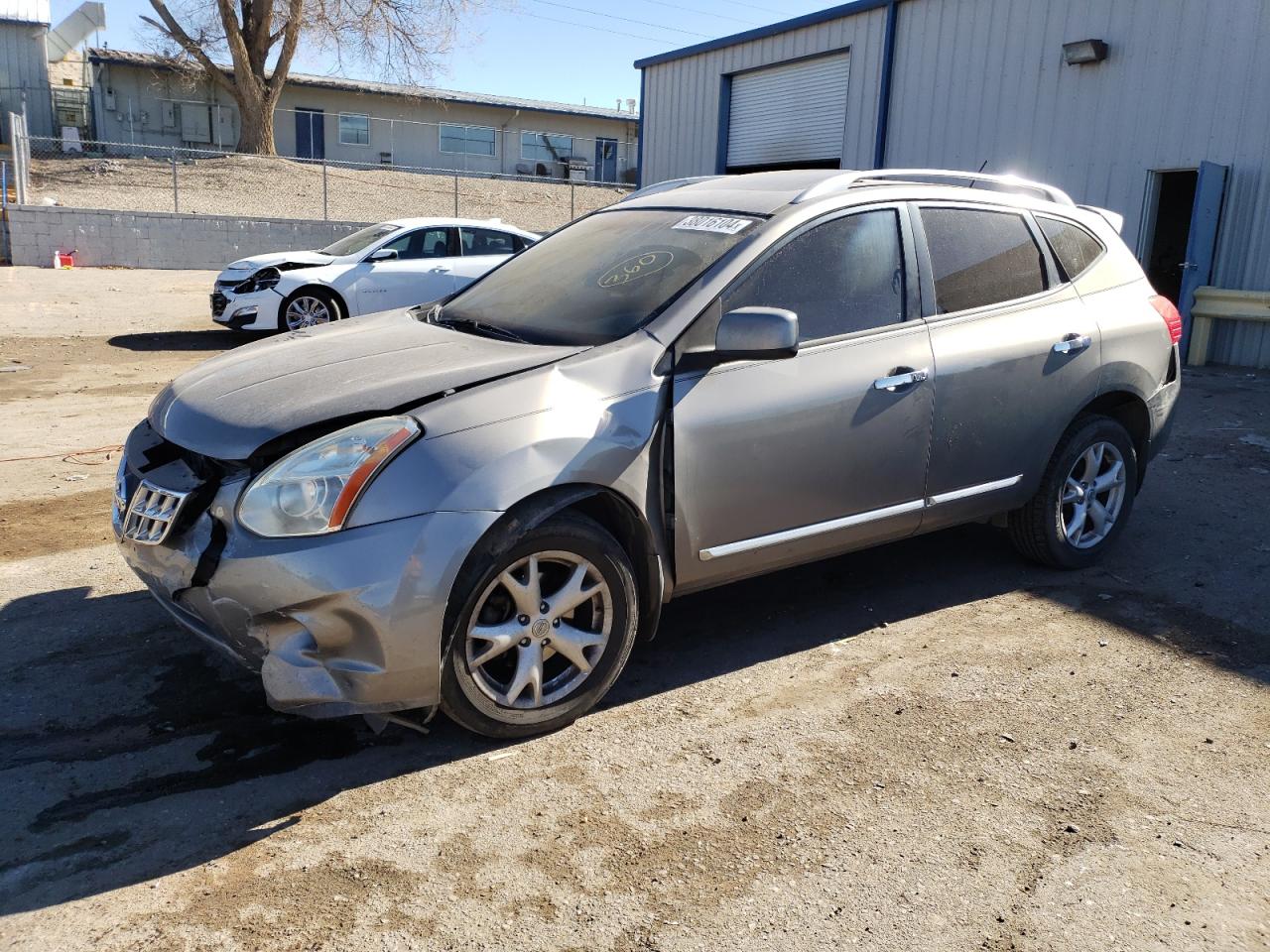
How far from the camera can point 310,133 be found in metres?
40.1

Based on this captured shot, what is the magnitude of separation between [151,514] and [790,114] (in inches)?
694

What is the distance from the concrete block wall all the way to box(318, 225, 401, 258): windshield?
871cm

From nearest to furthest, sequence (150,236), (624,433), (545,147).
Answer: (624,433), (150,236), (545,147)

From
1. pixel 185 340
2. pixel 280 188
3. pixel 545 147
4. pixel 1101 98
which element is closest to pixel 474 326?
pixel 185 340

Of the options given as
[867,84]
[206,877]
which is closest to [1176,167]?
[867,84]

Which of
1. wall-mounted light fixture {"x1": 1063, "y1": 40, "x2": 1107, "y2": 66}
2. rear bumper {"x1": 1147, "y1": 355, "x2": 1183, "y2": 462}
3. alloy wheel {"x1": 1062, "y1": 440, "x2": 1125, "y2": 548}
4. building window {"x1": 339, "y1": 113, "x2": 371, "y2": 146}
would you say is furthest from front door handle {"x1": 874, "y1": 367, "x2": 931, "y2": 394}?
building window {"x1": 339, "y1": 113, "x2": 371, "y2": 146}

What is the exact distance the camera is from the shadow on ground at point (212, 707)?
2914 mm

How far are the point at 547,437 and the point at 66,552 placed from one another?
10.4 feet

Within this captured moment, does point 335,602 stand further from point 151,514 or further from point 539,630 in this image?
point 151,514

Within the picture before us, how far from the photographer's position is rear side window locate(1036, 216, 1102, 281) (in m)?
4.96

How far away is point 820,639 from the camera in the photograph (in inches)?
172

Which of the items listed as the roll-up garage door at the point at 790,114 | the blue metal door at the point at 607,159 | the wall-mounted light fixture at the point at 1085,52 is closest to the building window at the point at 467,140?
the blue metal door at the point at 607,159

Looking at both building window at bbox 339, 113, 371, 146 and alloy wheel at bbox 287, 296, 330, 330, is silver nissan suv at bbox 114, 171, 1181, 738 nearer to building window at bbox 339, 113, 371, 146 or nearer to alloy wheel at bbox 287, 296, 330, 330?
alloy wheel at bbox 287, 296, 330, 330

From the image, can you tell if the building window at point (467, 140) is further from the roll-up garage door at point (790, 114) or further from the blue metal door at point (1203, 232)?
the blue metal door at point (1203, 232)
